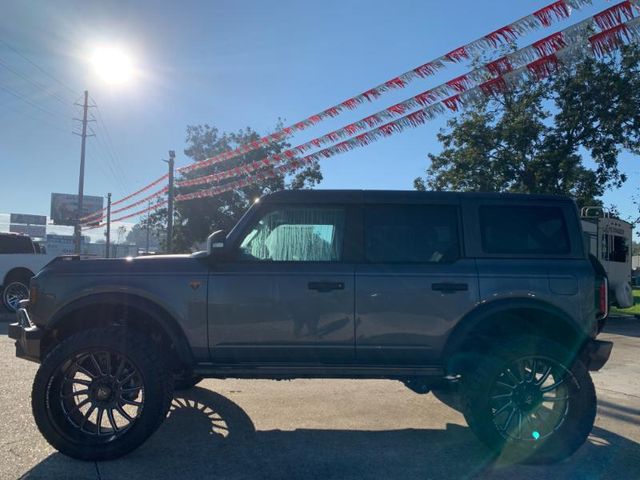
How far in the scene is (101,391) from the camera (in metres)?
3.91

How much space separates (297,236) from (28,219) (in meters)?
90.7

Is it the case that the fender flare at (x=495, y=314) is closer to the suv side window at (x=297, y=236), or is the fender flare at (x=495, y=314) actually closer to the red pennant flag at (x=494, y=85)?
the suv side window at (x=297, y=236)

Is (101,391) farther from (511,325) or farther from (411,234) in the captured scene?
(511,325)

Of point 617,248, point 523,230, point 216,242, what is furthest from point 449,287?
point 617,248

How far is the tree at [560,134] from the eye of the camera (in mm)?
16469

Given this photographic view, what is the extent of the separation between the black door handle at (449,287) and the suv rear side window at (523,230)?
1.28 feet

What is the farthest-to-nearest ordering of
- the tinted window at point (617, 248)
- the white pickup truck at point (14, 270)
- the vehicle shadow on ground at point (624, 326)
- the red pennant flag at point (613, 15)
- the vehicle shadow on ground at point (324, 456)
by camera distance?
1. the tinted window at point (617, 248)
2. the white pickup truck at point (14, 270)
3. the vehicle shadow on ground at point (624, 326)
4. the red pennant flag at point (613, 15)
5. the vehicle shadow on ground at point (324, 456)

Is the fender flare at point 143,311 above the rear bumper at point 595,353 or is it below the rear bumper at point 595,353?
above

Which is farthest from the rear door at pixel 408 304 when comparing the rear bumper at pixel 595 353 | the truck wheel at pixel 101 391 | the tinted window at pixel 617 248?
the tinted window at pixel 617 248

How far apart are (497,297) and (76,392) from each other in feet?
10.8

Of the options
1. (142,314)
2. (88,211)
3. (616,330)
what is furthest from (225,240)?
(88,211)

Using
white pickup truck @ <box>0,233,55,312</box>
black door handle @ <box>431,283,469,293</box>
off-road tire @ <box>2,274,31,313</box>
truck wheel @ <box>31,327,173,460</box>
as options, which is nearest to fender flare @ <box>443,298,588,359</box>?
black door handle @ <box>431,283,469,293</box>

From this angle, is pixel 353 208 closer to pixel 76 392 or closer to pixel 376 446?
pixel 376 446

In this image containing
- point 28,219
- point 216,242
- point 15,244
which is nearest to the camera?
point 216,242
